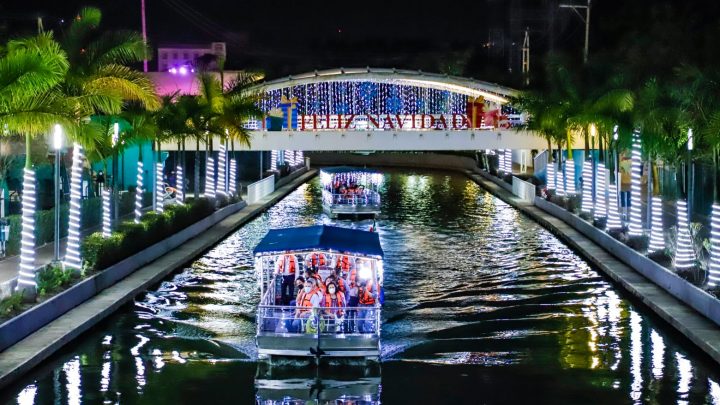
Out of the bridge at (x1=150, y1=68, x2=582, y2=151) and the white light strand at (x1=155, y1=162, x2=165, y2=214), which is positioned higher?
the bridge at (x1=150, y1=68, x2=582, y2=151)

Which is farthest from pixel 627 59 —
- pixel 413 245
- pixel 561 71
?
pixel 413 245

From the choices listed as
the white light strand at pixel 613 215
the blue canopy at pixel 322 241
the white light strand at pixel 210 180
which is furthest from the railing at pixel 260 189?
the blue canopy at pixel 322 241

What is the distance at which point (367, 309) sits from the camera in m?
23.9

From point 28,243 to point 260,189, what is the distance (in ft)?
127

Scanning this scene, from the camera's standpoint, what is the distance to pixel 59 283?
29234 mm

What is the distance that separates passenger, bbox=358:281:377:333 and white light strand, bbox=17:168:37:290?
746 cm

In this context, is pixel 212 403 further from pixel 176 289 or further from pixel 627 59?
pixel 627 59

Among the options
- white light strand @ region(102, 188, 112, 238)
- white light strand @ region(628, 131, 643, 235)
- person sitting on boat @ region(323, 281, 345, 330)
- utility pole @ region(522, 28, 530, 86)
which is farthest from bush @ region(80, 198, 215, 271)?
utility pole @ region(522, 28, 530, 86)

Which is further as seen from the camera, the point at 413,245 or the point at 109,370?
the point at 413,245

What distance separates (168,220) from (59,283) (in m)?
14.3

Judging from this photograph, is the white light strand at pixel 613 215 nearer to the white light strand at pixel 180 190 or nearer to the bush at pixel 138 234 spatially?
the bush at pixel 138 234

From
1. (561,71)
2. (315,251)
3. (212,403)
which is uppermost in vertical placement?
(561,71)

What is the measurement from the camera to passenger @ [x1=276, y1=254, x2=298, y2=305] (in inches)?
1052

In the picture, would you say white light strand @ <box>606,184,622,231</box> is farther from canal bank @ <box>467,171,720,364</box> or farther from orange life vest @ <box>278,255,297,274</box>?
orange life vest @ <box>278,255,297,274</box>
